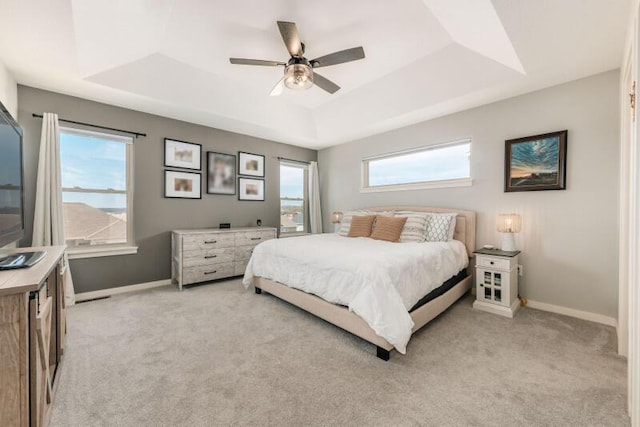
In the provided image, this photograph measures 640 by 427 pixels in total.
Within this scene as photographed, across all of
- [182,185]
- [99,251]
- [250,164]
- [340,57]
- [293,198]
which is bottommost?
[99,251]

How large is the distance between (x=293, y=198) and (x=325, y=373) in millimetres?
4075

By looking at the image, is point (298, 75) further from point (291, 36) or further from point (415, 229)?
point (415, 229)

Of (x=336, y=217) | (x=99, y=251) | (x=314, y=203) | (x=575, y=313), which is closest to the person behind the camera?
(x=575, y=313)

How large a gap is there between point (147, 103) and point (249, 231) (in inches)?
87.5

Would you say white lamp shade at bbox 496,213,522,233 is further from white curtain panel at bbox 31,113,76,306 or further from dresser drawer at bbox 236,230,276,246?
white curtain panel at bbox 31,113,76,306

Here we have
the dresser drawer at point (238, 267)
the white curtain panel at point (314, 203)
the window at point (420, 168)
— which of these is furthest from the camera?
the white curtain panel at point (314, 203)

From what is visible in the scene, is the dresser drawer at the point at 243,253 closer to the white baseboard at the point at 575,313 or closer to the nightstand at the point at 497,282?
the nightstand at the point at 497,282

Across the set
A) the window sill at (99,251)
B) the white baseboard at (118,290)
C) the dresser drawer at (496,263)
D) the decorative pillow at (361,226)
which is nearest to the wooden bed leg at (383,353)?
the dresser drawer at (496,263)

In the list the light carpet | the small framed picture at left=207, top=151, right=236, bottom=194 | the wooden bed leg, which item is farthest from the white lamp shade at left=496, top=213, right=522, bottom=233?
the small framed picture at left=207, top=151, right=236, bottom=194

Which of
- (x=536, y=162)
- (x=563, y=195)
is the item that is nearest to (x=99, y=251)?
(x=536, y=162)

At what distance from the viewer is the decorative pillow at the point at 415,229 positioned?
11.0ft

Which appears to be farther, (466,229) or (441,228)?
(466,229)

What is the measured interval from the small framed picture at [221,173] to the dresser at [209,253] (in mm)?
838

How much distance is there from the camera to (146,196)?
375 cm
